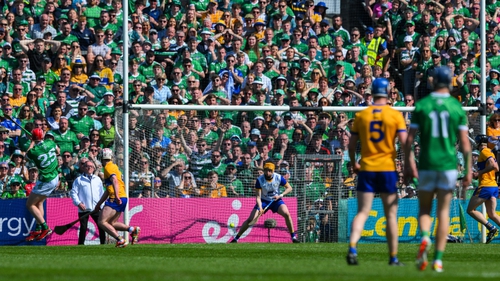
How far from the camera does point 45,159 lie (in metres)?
19.6

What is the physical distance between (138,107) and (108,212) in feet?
8.48

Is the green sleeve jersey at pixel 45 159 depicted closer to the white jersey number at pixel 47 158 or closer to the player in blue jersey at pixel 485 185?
the white jersey number at pixel 47 158

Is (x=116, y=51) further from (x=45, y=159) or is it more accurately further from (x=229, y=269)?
(x=229, y=269)

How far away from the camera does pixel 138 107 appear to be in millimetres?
20250

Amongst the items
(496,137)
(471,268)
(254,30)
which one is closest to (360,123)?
(471,268)

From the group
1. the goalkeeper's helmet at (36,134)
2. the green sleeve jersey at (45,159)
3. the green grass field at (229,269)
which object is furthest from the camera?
the green sleeve jersey at (45,159)

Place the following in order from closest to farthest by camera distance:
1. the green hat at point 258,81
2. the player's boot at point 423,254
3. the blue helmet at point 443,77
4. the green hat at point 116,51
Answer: the player's boot at point 423,254 < the blue helmet at point 443,77 < the green hat at point 116,51 < the green hat at point 258,81

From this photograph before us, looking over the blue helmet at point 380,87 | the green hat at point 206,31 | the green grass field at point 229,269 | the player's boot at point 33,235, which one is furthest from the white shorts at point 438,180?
the green hat at point 206,31

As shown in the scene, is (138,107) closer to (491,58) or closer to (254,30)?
(254,30)

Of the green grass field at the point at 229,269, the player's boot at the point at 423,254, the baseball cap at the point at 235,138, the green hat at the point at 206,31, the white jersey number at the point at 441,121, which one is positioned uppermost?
the green hat at the point at 206,31

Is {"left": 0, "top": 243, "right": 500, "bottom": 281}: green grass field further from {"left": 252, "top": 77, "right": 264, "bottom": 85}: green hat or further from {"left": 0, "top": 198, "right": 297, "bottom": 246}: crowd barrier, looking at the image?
{"left": 252, "top": 77, "right": 264, "bottom": 85}: green hat

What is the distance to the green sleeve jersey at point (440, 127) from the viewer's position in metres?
10.4

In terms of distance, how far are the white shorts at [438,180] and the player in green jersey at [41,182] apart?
10.7m

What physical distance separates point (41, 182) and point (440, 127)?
11.0 m
